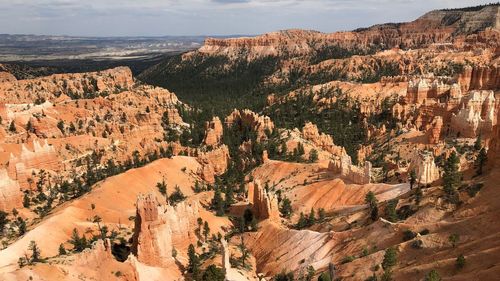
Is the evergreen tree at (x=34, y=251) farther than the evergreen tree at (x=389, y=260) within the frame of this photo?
Yes

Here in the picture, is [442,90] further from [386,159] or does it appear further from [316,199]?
[316,199]

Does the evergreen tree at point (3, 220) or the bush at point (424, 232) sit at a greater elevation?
the bush at point (424, 232)

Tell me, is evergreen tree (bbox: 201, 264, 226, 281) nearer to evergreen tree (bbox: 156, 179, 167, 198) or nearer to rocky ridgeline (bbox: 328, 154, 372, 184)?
rocky ridgeline (bbox: 328, 154, 372, 184)

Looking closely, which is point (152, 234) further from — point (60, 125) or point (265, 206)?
point (60, 125)

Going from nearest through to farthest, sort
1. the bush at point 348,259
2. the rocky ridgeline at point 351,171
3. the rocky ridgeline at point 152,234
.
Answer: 1. the bush at point 348,259
2. the rocky ridgeline at point 152,234
3. the rocky ridgeline at point 351,171

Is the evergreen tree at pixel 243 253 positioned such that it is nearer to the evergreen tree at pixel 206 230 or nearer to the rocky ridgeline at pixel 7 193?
the evergreen tree at pixel 206 230

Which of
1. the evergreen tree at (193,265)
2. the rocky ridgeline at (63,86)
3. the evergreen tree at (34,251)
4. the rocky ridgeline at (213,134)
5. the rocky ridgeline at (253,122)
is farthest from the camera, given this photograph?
the rocky ridgeline at (63,86)

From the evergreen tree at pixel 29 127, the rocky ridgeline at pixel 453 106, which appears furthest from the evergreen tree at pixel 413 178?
the evergreen tree at pixel 29 127

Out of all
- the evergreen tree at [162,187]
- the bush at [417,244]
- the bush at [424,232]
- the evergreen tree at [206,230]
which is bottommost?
the evergreen tree at [162,187]

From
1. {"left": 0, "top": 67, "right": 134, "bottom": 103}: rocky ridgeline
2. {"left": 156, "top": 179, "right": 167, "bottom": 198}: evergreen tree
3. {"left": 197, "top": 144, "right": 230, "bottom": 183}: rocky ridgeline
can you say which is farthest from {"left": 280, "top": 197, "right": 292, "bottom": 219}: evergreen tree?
{"left": 0, "top": 67, "right": 134, "bottom": 103}: rocky ridgeline

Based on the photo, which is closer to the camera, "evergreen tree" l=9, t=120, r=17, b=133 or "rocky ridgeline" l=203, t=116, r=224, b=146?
"evergreen tree" l=9, t=120, r=17, b=133

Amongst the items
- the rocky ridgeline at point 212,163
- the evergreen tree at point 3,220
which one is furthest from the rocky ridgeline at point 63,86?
the evergreen tree at point 3,220
